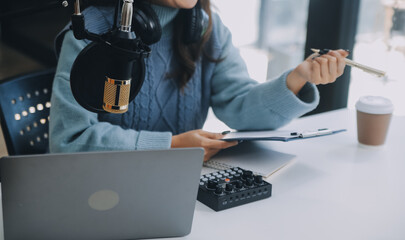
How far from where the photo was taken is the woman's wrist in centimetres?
121

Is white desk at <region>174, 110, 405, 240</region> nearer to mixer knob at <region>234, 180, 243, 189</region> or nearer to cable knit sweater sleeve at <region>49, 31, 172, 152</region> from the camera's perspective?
mixer knob at <region>234, 180, 243, 189</region>

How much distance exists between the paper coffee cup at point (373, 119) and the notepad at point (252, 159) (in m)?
0.25

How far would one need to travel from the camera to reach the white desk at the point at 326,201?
0.81 meters

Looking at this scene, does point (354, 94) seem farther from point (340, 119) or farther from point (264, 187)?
point (264, 187)

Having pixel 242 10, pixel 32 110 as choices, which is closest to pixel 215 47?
pixel 32 110

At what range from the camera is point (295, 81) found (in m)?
1.22

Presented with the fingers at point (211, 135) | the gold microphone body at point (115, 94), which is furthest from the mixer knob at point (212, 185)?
the gold microphone body at point (115, 94)

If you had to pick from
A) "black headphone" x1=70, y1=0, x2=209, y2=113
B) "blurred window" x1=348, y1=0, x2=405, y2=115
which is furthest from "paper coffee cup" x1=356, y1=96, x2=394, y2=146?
"black headphone" x1=70, y1=0, x2=209, y2=113

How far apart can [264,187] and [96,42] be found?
18.9 inches

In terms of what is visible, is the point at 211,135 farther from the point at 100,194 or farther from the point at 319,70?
the point at 100,194

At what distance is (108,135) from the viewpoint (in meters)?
1.09

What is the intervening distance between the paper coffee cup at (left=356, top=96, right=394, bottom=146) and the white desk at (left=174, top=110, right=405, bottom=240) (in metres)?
0.03

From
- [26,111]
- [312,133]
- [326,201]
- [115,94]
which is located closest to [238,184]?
[326,201]

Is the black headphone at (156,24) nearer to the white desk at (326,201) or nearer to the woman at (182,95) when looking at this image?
the woman at (182,95)
